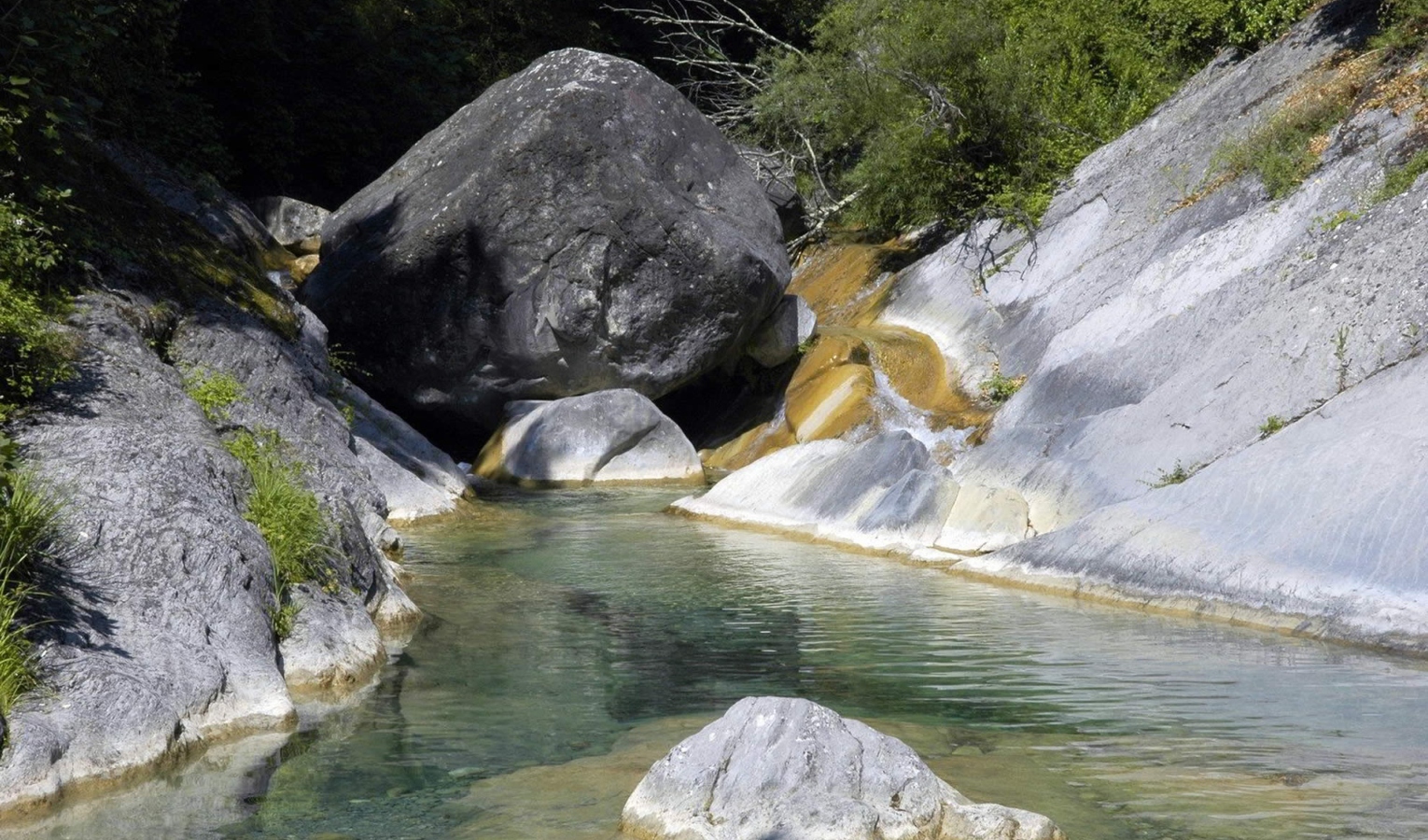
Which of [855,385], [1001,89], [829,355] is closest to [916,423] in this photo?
[855,385]

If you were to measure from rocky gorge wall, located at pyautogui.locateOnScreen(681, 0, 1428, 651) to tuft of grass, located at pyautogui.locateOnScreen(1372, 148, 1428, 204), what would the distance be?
0.11m

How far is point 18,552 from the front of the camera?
7211mm

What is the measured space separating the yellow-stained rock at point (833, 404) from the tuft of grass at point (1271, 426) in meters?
8.21

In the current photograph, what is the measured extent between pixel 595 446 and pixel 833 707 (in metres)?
13.1

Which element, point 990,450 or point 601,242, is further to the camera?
point 601,242

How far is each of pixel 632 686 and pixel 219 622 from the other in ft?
8.66

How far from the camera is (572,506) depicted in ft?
61.7

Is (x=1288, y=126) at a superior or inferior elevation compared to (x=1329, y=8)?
inferior

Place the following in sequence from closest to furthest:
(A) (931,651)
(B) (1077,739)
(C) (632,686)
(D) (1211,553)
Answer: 1. (B) (1077,739)
2. (C) (632,686)
3. (A) (931,651)
4. (D) (1211,553)

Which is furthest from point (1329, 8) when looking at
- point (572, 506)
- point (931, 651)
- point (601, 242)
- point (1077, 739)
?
point (1077, 739)

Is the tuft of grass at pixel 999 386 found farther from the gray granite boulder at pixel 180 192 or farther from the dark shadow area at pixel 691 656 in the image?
the gray granite boulder at pixel 180 192

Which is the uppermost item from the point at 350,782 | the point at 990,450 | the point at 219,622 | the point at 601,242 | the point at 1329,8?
the point at 1329,8

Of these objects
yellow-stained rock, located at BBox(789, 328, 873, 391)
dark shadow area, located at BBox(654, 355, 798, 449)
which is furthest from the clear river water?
dark shadow area, located at BBox(654, 355, 798, 449)

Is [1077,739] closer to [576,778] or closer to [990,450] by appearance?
[576,778]
